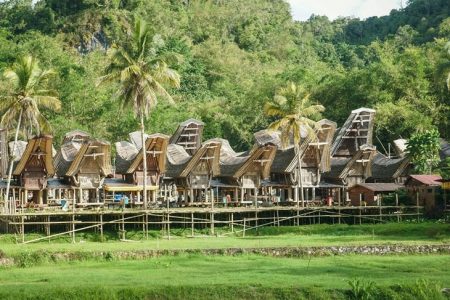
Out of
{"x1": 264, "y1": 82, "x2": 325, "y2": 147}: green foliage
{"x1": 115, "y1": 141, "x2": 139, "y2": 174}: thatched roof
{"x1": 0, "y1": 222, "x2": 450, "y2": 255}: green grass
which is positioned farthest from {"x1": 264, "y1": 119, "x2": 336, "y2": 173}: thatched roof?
{"x1": 0, "y1": 222, "x2": 450, "y2": 255}: green grass

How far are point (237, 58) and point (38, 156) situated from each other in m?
41.7

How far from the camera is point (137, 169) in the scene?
48656 millimetres

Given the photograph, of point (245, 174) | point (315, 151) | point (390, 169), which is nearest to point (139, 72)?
point (245, 174)

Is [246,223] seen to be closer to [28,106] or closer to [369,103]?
[28,106]

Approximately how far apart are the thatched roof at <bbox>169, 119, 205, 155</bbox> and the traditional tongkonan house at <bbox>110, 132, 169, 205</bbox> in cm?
350

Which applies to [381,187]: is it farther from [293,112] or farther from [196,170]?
[196,170]

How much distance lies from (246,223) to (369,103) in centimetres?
2205

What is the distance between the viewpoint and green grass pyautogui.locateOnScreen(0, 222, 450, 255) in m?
34.4

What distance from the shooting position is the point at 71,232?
3866cm

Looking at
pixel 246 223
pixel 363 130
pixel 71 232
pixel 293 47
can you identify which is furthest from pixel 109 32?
pixel 71 232

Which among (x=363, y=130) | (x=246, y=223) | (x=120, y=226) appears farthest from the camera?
(x=363, y=130)

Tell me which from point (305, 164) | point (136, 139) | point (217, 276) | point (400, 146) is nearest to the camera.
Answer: point (217, 276)

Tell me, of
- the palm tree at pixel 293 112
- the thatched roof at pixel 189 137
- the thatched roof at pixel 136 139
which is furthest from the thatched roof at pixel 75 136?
the palm tree at pixel 293 112

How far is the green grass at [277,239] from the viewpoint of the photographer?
34.4m
